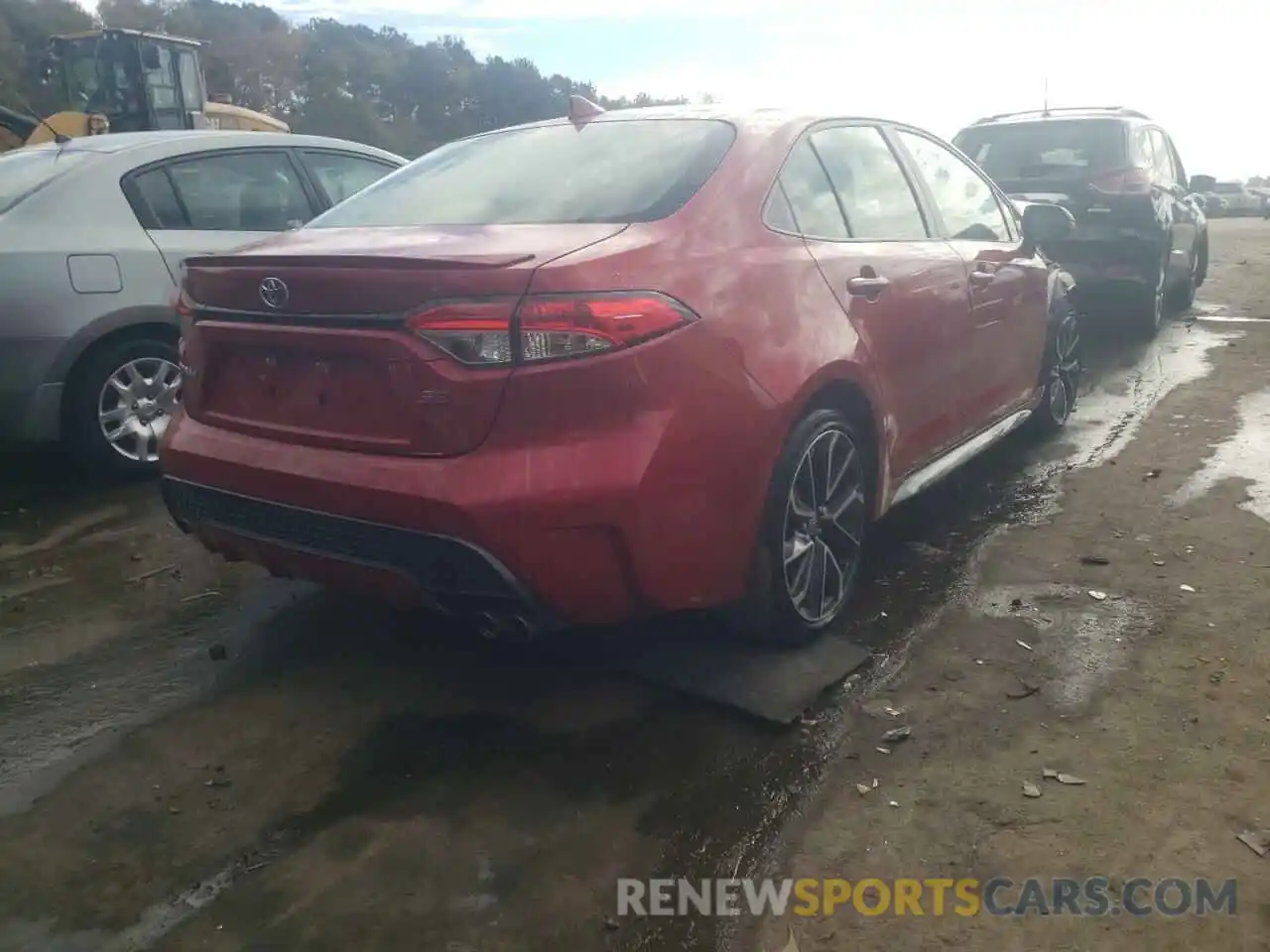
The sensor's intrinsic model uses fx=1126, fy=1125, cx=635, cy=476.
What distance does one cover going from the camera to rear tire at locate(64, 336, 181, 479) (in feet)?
Answer: 16.7

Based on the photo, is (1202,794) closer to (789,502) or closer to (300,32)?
(789,502)

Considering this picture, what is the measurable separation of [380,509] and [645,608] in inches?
28.4

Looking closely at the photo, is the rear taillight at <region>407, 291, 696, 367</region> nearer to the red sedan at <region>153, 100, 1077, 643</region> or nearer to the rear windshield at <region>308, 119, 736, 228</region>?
the red sedan at <region>153, 100, 1077, 643</region>

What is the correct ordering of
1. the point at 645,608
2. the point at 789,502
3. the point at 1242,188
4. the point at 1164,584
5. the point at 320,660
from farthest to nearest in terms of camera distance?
the point at 1242,188 → the point at 1164,584 → the point at 320,660 → the point at 789,502 → the point at 645,608

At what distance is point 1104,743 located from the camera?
9.74 ft

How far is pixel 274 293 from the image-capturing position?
2.91 m

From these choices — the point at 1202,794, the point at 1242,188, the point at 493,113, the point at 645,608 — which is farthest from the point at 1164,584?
the point at 1242,188

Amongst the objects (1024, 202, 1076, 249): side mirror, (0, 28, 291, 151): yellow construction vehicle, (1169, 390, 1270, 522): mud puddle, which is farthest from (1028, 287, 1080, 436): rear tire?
(0, 28, 291, 151): yellow construction vehicle

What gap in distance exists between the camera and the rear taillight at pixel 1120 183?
8172 mm

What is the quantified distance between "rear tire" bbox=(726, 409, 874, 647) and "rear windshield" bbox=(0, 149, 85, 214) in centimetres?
376

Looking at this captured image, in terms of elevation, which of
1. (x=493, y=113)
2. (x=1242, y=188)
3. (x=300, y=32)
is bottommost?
(x=1242, y=188)

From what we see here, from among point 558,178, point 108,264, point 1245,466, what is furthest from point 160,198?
point 1245,466

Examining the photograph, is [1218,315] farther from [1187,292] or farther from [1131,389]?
[1131,389]

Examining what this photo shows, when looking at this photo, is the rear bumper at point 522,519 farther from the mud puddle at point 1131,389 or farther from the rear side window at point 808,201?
the mud puddle at point 1131,389
